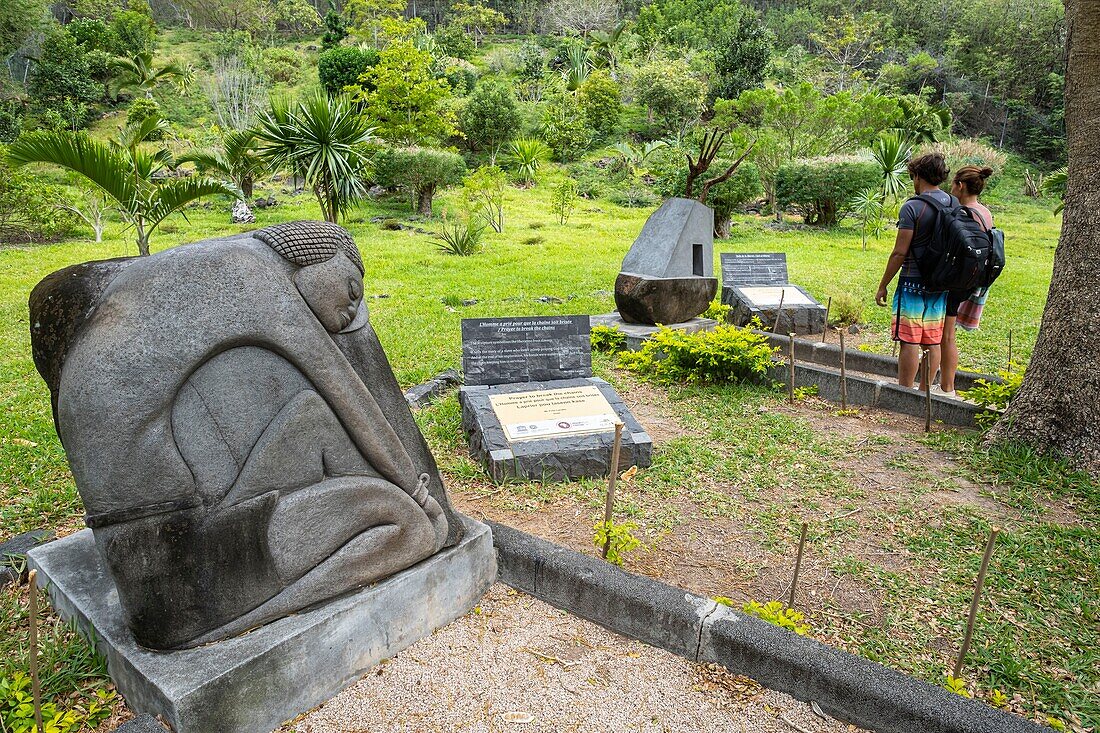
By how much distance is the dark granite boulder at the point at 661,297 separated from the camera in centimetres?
710

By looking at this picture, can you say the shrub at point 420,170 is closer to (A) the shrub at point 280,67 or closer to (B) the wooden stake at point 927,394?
(B) the wooden stake at point 927,394

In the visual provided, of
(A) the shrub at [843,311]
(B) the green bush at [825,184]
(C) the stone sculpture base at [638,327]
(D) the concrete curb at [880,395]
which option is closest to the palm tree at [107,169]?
(C) the stone sculpture base at [638,327]

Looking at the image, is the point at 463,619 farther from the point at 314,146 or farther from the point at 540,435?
the point at 314,146

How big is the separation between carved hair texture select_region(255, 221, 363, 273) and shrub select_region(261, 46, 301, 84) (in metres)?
40.1

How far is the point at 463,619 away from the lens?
277cm

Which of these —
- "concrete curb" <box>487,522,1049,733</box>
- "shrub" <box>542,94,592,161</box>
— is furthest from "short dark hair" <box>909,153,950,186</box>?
"shrub" <box>542,94,592,161</box>

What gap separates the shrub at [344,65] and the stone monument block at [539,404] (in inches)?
1166

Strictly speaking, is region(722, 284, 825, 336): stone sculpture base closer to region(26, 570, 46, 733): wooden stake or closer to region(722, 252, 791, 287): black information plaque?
region(722, 252, 791, 287): black information plaque

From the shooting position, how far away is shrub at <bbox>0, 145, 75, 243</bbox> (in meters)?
12.4

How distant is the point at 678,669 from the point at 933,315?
3.68 m

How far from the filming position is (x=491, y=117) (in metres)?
25.2

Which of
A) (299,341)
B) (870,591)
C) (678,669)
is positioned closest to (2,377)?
(299,341)

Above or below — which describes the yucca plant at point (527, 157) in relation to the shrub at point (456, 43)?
below

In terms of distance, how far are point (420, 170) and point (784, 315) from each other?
37.9 feet
